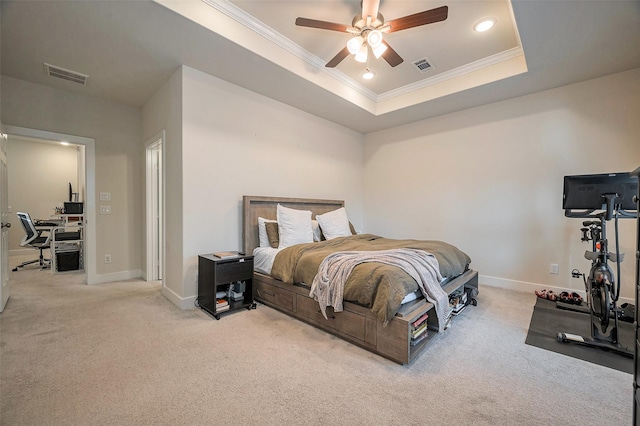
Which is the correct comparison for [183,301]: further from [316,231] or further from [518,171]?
[518,171]

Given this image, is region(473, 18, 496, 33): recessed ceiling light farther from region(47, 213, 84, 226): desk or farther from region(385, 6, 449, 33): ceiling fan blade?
region(47, 213, 84, 226): desk

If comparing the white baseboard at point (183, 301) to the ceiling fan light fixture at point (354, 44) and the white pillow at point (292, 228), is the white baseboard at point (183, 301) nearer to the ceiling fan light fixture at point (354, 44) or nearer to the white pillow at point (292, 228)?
the white pillow at point (292, 228)

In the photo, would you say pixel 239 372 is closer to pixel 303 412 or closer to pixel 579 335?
pixel 303 412

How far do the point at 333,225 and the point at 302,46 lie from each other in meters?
2.36

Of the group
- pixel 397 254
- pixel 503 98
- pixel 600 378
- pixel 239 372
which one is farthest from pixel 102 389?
pixel 503 98

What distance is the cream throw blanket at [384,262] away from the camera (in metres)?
2.22

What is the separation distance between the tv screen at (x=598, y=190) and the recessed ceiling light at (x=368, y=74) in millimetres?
2522

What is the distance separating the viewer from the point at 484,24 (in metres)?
2.71

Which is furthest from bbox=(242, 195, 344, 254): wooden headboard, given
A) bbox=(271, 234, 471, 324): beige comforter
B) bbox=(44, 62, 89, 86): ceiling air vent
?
bbox=(44, 62, 89, 86): ceiling air vent

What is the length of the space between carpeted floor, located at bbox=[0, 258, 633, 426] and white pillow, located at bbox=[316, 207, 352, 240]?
5.07 feet

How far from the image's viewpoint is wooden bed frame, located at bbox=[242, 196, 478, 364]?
6.34ft

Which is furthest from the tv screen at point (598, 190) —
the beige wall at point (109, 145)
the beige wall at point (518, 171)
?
the beige wall at point (109, 145)

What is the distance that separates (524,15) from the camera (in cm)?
225

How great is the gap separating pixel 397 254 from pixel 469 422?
1.26m
